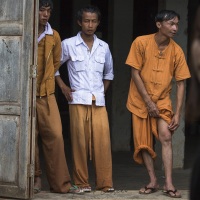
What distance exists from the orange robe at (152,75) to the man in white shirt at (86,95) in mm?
287

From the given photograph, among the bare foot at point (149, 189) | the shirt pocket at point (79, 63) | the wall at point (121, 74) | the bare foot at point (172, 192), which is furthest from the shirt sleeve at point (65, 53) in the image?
the wall at point (121, 74)

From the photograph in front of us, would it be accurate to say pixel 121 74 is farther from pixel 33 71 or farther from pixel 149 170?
pixel 33 71

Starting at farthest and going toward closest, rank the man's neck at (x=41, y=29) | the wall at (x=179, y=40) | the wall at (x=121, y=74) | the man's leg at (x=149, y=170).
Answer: the wall at (x=121, y=74) < the wall at (x=179, y=40) < the man's leg at (x=149, y=170) < the man's neck at (x=41, y=29)

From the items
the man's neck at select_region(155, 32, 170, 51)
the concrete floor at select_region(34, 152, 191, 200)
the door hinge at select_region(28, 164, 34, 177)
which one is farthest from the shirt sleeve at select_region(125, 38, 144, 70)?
the door hinge at select_region(28, 164, 34, 177)

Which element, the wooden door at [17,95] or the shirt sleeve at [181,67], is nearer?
the wooden door at [17,95]

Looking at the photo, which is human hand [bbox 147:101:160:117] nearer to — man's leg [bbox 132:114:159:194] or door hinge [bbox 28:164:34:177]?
man's leg [bbox 132:114:159:194]

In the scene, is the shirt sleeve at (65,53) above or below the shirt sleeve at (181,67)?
above

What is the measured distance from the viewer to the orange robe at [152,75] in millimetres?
7574

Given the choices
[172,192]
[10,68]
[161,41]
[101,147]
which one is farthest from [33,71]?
[172,192]

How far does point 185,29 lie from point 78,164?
8.81ft

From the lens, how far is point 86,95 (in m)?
7.52

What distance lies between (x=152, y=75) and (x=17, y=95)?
1.27 metres

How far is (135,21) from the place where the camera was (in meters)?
14.0

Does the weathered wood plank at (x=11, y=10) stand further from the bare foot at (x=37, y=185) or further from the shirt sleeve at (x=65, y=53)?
the bare foot at (x=37, y=185)
